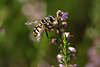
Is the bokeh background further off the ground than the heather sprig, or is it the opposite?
the bokeh background

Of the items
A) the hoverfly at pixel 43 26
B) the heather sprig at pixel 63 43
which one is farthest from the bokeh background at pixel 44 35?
the heather sprig at pixel 63 43

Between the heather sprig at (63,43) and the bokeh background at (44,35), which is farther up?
the bokeh background at (44,35)

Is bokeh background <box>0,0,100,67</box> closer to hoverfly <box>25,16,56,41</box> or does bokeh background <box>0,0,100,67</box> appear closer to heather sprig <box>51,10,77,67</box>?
Result: hoverfly <box>25,16,56,41</box>

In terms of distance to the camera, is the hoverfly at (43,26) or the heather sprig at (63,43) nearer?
the heather sprig at (63,43)

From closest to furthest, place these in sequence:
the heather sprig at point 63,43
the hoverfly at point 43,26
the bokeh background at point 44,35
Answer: the heather sprig at point 63,43, the hoverfly at point 43,26, the bokeh background at point 44,35

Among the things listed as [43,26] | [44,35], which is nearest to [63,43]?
[43,26]

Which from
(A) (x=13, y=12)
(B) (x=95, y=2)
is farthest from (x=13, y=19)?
(B) (x=95, y=2)

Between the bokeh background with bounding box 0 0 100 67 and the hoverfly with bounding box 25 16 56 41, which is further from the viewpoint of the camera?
the bokeh background with bounding box 0 0 100 67

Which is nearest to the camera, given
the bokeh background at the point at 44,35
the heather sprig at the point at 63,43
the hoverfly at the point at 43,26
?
the heather sprig at the point at 63,43

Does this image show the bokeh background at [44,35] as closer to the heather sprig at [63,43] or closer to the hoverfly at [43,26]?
the hoverfly at [43,26]

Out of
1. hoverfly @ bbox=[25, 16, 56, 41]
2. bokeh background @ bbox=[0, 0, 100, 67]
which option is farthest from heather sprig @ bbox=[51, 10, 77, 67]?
bokeh background @ bbox=[0, 0, 100, 67]

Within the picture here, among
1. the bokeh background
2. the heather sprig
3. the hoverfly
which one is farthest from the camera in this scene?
the bokeh background
